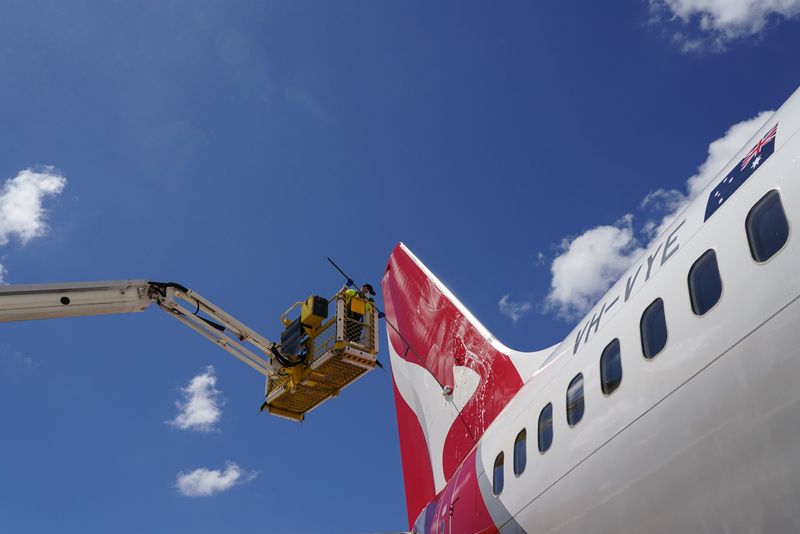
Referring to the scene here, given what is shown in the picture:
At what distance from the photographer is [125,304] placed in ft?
36.2

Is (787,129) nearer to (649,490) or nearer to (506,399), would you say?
(649,490)

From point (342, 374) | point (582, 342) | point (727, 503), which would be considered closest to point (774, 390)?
point (727, 503)

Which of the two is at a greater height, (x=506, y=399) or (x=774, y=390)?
(x=506, y=399)

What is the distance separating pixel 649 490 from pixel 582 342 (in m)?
2.04

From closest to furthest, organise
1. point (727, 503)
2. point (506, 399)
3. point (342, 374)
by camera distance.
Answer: point (727, 503)
point (506, 399)
point (342, 374)

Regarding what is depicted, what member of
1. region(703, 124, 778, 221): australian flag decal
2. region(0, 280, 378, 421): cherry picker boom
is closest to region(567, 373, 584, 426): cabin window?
region(703, 124, 778, 221): australian flag decal

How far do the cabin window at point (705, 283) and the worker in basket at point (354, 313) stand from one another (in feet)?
25.1

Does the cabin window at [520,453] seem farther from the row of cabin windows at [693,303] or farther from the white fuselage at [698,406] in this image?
the white fuselage at [698,406]

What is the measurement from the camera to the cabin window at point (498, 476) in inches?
276

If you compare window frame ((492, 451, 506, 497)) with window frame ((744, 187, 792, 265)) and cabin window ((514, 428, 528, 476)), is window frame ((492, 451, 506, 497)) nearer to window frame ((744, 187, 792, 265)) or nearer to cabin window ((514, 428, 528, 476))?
cabin window ((514, 428, 528, 476))

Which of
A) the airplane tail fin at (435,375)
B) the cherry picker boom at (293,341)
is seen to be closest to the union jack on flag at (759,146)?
the airplane tail fin at (435,375)

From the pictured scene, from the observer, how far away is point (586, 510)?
17.3 ft

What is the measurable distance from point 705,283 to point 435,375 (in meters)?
7.29

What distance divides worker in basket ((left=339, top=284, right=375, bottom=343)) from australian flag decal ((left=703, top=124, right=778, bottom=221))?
754 centimetres
